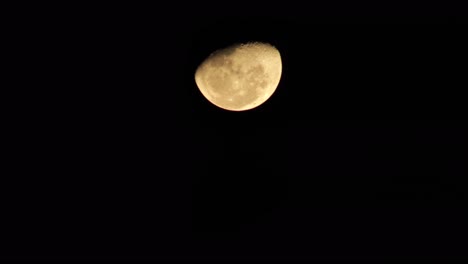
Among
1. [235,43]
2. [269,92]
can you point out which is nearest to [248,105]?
[269,92]

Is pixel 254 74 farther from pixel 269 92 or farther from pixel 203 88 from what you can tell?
pixel 203 88

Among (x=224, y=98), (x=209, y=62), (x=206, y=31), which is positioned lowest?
(x=224, y=98)

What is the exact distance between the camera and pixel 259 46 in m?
2.22

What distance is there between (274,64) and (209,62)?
0.56 meters

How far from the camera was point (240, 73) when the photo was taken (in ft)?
7.29

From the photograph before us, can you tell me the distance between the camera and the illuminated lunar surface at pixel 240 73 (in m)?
2.20

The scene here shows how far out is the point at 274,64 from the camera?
7.62 feet

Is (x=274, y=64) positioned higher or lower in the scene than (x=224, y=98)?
higher

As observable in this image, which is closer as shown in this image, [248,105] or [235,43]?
[235,43]

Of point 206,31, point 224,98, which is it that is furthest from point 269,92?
point 206,31

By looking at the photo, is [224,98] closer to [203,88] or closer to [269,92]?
[203,88]

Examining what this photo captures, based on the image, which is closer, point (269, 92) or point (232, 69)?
point (232, 69)

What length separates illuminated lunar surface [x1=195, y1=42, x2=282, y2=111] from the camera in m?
2.20

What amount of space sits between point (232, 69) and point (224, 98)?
278 mm
